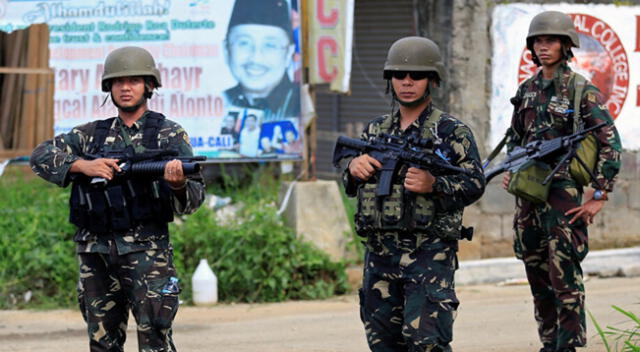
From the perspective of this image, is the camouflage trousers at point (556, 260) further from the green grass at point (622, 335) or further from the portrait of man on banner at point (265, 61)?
the portrait of man on banner at point (265, 61)

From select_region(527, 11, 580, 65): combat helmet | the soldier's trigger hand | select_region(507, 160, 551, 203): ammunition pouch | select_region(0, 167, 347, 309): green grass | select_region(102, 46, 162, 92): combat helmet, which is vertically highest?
select_region(527, 11, 580, 65): combat helmet

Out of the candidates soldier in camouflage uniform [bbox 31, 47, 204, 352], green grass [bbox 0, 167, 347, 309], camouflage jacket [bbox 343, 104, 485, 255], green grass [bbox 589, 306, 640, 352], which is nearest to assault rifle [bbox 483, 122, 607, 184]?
green grass [bbox 589, 306, 640, 352]

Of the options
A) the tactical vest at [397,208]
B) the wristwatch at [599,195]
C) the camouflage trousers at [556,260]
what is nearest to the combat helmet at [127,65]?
the tactical vest at [397,208]

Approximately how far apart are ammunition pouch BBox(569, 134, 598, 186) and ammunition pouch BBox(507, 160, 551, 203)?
0.51 ft

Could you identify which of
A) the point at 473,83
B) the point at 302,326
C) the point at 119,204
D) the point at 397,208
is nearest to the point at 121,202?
the point at 119,204

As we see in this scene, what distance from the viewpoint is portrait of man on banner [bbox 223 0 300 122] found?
9266mm

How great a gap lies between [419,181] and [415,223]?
207 mm

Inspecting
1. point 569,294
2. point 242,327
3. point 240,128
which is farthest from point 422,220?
point 240,128

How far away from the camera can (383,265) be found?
16.1ft

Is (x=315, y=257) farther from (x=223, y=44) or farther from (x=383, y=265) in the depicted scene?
(x=383, y=265)

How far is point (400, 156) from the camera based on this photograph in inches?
190

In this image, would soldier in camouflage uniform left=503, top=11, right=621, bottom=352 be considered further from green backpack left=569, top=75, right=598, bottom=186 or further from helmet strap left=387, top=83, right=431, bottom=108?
helmet strap left=387, top=83, right=431, bottom=108

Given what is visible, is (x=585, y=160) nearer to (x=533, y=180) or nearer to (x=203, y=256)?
A: (x=533, y=180)

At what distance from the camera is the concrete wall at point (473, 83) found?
31.1ft
